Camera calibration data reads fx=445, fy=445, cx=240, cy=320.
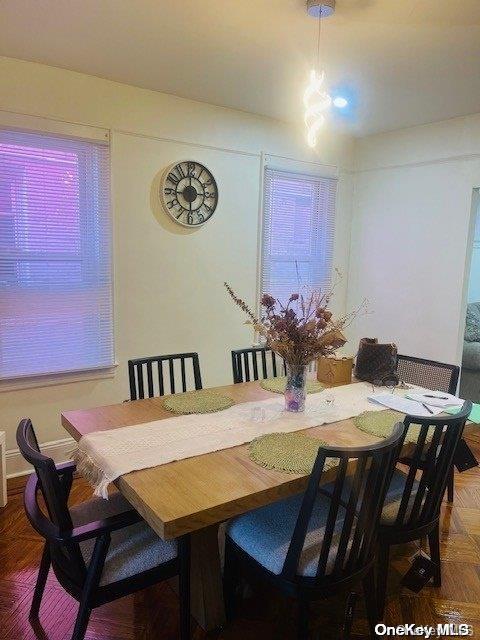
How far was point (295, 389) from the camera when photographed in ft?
6.76

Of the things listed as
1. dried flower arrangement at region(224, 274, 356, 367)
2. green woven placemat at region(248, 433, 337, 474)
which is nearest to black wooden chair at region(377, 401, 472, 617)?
green woven placemat at region(248, 433, 337, 474)

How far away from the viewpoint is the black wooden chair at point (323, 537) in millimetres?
1343

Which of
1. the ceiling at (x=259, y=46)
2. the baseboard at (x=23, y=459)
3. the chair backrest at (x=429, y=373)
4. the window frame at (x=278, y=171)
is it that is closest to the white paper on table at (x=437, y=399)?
the chair backrest at (x=429, y=373)

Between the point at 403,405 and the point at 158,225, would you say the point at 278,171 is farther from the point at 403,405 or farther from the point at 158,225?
the point at 403,405

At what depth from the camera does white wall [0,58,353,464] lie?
2809mm

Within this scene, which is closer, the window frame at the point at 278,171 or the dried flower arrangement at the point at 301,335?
the dried flower arrangement at the point at 301,335

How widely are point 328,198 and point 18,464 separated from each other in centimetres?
327

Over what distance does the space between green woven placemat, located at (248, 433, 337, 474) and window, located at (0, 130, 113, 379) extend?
1.74 metres

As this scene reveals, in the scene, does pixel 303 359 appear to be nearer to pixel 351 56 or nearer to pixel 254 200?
pixel 351 56

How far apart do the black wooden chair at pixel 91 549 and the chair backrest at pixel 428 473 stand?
0.84 meters

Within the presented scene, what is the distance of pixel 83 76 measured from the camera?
9.17 ft

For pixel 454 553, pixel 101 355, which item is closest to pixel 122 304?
pixel 101 355

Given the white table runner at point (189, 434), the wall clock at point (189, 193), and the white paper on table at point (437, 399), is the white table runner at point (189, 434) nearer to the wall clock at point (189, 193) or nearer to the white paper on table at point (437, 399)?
the white paper on table at point (437, 399)

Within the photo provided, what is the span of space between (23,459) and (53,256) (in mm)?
1358
